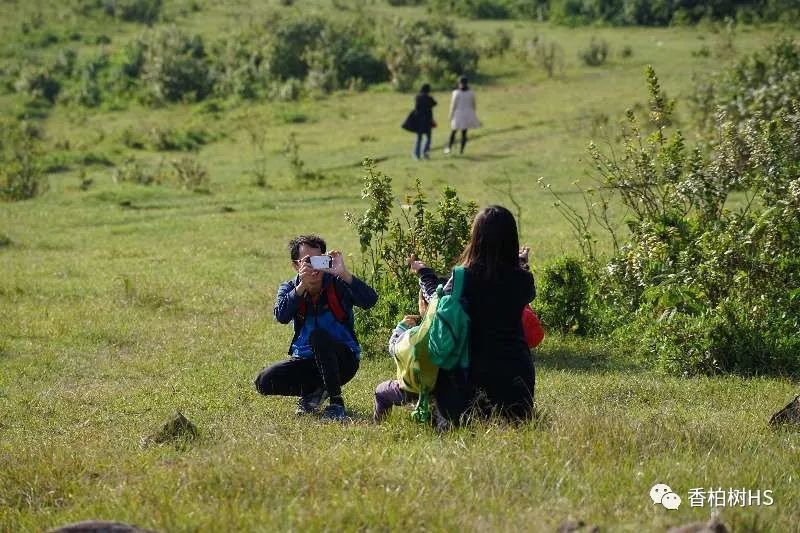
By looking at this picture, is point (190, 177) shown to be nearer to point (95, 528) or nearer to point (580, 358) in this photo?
point (580, 358)

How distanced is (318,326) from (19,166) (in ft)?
54.7

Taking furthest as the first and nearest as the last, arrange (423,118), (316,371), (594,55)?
(594,55) < (423,118) < (316,371)

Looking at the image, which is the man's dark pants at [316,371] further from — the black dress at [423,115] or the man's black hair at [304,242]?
the black dress at [423,115]

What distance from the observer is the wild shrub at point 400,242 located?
1027cm

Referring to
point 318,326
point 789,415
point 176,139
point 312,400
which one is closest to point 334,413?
point 312,400

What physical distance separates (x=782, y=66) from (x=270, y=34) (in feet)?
61.0

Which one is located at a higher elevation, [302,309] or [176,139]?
[302,309]

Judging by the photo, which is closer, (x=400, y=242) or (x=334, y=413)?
(x=334, y=413)

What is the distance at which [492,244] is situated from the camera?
6355 mm

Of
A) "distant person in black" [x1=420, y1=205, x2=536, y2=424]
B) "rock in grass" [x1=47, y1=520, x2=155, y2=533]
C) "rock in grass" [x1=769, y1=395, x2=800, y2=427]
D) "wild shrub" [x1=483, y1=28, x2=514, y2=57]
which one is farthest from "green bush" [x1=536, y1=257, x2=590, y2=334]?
"wild shrub" [x1=483, y1=28, x2=514, y2=57]

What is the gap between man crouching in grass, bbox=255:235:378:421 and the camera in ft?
25.1

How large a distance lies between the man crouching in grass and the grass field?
0.81 ft

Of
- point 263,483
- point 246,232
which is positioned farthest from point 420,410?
point 246,232

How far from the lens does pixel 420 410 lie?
679cm
